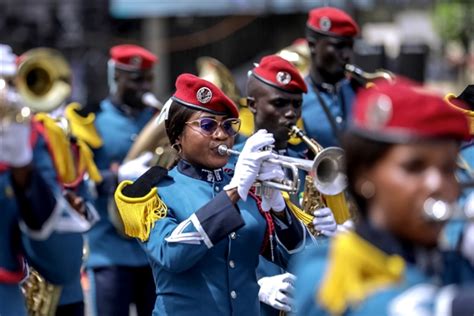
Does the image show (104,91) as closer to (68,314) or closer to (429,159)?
(68,314)

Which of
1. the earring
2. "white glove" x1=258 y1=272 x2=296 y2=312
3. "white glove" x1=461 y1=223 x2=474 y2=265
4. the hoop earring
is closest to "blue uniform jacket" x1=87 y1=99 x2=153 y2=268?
"white glove" x1=258 y1=272 x2=296 y2=312

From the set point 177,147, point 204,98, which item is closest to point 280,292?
point 177,147

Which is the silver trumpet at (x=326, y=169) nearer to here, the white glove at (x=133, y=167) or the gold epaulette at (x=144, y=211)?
the gold epaulette at (x=144, y=211)

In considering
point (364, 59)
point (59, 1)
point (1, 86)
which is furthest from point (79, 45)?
point (1, 86)

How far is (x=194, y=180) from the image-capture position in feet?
16.6

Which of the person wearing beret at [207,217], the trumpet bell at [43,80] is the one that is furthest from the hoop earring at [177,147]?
the trumpet bell at [43,80]

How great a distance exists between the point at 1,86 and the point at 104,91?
15.0 m

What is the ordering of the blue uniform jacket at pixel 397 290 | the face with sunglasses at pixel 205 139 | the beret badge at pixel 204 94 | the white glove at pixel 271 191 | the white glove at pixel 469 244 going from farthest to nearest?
1. the beret badge at pixel 204 94
2. the face with sunglasses at pixel 205 139
3. the white glove at pixel 271 191
4. the white glove at pixel 469 244
5. the blue uniform jacket at pixel 397 290

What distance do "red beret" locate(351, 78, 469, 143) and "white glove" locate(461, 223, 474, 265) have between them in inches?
15.7

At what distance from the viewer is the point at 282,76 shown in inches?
248

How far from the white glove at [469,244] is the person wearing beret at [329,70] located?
160 inches

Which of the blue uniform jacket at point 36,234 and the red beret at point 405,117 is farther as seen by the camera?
the blue uniform jacket at point 36,234

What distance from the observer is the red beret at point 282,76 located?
6297 millimetres

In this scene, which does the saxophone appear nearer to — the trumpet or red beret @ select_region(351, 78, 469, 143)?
the trumpet
